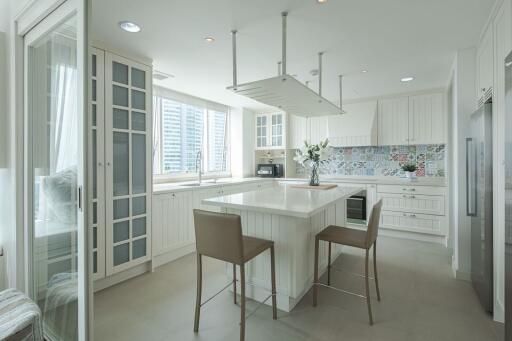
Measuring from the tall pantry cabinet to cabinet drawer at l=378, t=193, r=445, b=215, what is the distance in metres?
3.60

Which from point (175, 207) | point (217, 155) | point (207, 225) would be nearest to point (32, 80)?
point (207, 225)

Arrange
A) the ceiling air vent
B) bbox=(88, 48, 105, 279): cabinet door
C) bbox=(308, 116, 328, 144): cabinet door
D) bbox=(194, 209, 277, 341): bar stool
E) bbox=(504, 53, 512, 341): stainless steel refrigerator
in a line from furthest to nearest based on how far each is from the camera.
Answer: bbox=(308, 116, 328, 144): cabinet door
the ceiling air vent
bbox=(88, 48, 105, 279): cabinet door
bbox=(194, 209, 277, 341): bar stool
bbox=(504, 53, 512, 341): stainless steel refrigerator

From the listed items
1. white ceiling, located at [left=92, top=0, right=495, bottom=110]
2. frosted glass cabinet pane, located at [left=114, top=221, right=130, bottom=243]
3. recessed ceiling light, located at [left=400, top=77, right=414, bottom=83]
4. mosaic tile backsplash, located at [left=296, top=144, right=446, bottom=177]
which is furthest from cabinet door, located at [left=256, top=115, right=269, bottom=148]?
frosted glass cabinet pane, located at [left=114, top=221, right=130, bottom=243]

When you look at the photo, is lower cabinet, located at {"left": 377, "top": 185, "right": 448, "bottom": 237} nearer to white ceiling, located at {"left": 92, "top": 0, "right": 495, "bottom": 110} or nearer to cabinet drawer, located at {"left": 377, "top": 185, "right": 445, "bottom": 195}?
cabinet drawer, located at {"left": 377, "top": 185, "right": 445, "bottom": 195}

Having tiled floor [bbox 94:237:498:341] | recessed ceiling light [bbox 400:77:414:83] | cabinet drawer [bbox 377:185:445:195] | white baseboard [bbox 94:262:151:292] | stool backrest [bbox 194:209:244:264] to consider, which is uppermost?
recessed ceiling light [bbox 400:77:414:83]

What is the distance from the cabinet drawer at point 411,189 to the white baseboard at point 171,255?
313 centimetres

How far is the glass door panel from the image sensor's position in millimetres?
1408

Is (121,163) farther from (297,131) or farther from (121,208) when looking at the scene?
(297,131)

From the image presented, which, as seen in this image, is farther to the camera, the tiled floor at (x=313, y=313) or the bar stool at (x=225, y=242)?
the tiled floor at (x=313, y=313)

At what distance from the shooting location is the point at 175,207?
3254mm

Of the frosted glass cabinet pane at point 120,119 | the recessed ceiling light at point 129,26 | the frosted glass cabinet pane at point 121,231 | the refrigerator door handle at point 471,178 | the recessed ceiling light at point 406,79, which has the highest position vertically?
the recessed ceiling light at point 406,79

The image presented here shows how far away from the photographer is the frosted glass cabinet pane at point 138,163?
276cm

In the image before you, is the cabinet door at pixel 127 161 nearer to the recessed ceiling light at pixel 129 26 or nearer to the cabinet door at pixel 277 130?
the recessed ceiling light at pixel 129 26

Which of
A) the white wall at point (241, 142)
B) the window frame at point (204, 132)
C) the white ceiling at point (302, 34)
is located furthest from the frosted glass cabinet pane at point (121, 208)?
the white wall at point (241, 142)
